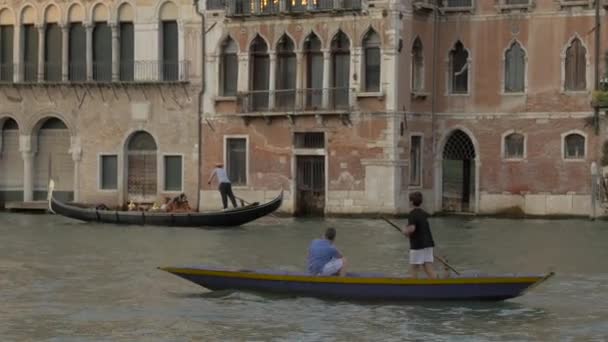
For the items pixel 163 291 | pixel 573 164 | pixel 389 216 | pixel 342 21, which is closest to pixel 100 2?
pixel 342 21

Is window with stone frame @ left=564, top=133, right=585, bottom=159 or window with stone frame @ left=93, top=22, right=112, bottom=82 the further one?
window with stone frame @ left=93, top=22, right=112, bottom=82

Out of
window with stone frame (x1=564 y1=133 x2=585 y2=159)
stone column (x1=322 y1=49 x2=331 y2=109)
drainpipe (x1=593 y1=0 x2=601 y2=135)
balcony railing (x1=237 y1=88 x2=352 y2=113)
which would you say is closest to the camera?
drainpipe (x1=593 y1=0 x2=601 y2=135)

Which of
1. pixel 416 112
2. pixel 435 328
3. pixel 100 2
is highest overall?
pixel 100 2

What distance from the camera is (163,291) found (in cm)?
2069

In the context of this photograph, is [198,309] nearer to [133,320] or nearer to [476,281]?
[133,320]

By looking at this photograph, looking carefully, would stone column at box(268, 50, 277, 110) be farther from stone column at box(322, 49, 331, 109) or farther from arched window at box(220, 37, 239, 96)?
stone column at box(322, 49, 331, 109)

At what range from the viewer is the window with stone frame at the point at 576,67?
113 ft

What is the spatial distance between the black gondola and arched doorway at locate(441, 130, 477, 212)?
5.50 metres

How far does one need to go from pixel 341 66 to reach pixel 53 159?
8315mm

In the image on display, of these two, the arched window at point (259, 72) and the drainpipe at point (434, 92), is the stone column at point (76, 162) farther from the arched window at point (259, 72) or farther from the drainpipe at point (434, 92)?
the drainpipe at point (434, 92)

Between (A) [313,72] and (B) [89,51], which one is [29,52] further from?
(A) [313,72]

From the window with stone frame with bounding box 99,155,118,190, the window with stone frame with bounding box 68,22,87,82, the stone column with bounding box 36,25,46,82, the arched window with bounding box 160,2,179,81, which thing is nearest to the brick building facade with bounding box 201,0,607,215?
the arched window with bounding box 160,2,179,81

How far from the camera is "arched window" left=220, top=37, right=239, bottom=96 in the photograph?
36.8 meters

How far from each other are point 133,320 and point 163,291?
102 inches
